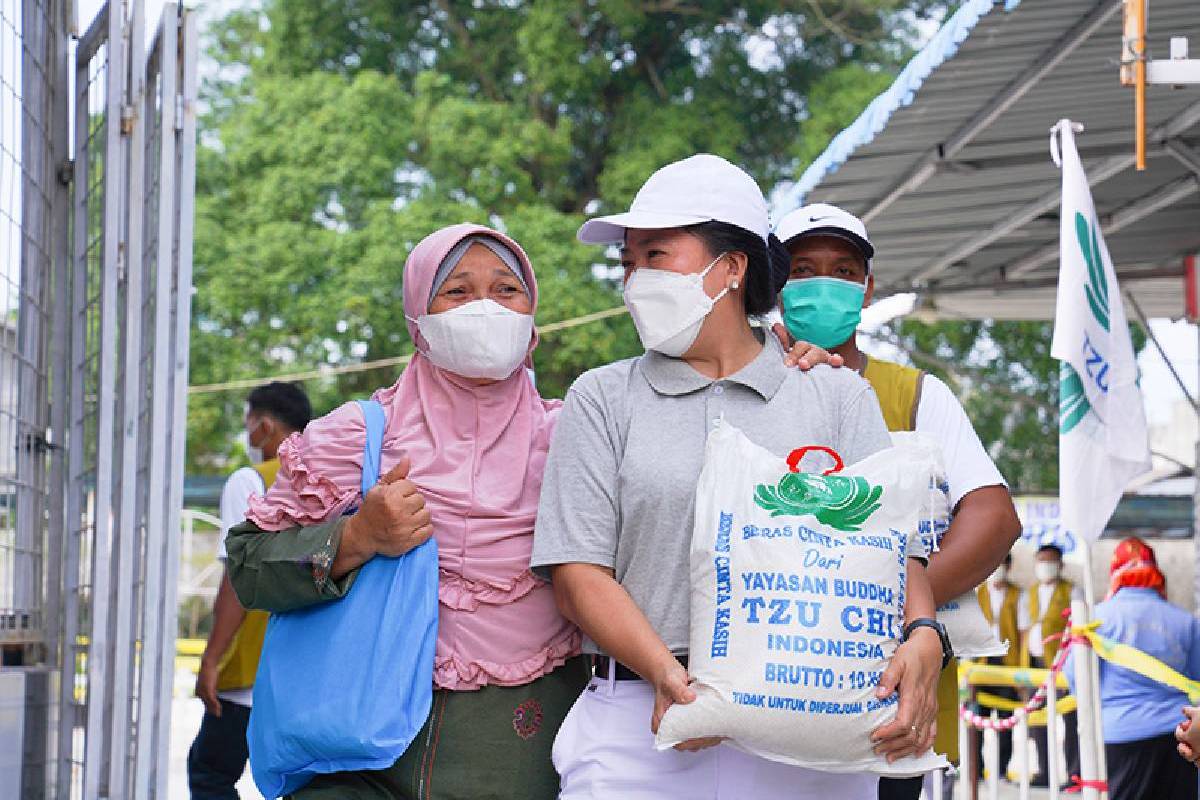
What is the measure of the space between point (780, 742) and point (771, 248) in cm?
106

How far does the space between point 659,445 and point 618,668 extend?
412mm

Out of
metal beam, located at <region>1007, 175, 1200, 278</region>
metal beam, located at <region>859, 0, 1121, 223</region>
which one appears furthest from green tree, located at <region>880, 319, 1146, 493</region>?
metal beam, located at <region>859, 0, 1121, 223</region>

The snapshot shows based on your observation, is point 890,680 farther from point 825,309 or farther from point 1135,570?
point 1135,570

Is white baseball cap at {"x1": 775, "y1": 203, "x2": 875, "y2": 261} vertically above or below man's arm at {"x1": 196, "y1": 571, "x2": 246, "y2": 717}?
above

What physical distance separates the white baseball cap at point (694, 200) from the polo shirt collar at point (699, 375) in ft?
0.83

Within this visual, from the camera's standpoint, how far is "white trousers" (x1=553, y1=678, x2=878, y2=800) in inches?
121

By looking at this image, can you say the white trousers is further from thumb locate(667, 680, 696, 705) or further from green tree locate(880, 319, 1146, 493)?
green tree locate(880, 319, 1146, 493)

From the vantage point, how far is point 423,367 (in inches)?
143

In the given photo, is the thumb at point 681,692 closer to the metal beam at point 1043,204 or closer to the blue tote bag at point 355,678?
the blue tote bag at point 355,678

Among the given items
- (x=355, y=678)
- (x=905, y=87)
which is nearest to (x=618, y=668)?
(x=355, y=678)

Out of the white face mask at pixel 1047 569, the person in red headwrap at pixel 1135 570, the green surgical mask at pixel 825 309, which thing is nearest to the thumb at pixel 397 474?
the green surgical mask at pixel 825 309

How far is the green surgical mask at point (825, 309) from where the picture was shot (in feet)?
13.1

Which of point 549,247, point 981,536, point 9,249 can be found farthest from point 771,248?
point 549,247

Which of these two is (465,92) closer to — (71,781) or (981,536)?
(71,781)
